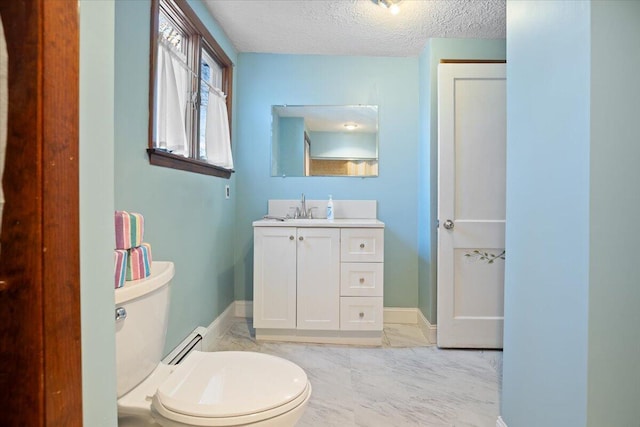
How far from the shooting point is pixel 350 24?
241 centimetres

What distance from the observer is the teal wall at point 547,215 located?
981 mm

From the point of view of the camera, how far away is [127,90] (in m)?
1.45

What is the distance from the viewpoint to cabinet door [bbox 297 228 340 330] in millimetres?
2441

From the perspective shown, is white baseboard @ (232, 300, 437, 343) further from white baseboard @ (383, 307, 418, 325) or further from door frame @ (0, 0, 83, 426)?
door frame @ (0, 0, 83, 426)

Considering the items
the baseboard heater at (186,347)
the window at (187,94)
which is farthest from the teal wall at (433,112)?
the baseboard heater at (186,347)

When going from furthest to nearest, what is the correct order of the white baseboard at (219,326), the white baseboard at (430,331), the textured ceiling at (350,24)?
the white baseboard at (430,331)
the white baseboard at (219,326)
the textured ceiling at (350,24)

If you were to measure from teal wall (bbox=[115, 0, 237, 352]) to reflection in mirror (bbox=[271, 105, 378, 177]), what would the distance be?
23.5 inches

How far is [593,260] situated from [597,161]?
0.86 feet

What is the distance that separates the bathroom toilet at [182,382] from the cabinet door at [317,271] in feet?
4.01

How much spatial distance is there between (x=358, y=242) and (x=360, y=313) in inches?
19.1

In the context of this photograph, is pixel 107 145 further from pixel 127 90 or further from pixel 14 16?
pixel 127 90

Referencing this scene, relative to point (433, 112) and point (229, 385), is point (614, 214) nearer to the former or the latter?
point (229, 385)

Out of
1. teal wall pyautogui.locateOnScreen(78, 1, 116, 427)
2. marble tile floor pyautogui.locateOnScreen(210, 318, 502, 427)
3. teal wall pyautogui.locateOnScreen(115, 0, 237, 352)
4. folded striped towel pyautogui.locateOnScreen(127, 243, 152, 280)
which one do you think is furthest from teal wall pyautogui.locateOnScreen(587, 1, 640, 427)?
teal wall pyautogui.locateOnScreen(115, 0, 237, 352)

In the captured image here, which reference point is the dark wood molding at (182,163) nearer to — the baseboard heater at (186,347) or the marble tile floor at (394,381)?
the baseboard heater at (186,347)
